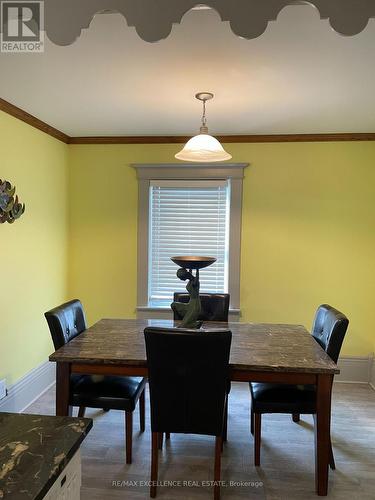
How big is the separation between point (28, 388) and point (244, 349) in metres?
1.95

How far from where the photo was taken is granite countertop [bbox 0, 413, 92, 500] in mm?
818

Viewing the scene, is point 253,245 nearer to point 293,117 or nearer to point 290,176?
point 290,176

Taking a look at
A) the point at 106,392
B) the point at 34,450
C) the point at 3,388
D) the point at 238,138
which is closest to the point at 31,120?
the point at 238,138

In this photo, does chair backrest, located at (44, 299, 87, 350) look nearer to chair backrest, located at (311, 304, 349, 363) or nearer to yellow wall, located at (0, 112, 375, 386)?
yellow wall, located at (0, 112, 375, 386)

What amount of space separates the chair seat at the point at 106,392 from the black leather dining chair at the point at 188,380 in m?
0.30

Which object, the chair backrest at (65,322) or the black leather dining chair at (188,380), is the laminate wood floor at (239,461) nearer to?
the black leather dining chair at (188,380)

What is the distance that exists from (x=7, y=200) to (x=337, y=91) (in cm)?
Result: 242

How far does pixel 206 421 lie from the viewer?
6.24 feet

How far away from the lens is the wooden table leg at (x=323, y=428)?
193 cm

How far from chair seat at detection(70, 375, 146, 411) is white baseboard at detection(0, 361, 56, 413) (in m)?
0.77

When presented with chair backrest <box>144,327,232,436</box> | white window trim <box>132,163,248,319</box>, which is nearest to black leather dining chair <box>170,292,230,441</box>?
white window trim <box>132,163,248,319</box>

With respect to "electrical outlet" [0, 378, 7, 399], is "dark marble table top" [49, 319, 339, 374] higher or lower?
higher

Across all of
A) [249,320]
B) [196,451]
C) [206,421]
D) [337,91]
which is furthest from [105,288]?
[337,91]

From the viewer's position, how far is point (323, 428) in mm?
1947
